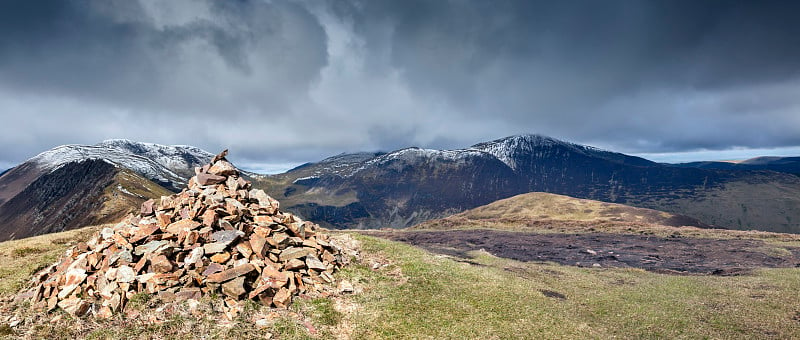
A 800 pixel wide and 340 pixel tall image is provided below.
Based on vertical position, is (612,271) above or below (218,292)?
below

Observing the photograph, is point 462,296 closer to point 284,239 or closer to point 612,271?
point 284,239

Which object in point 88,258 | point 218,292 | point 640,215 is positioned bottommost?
point 640,215

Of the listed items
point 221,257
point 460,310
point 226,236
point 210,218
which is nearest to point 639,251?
point 460,310

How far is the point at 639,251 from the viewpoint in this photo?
5428cm

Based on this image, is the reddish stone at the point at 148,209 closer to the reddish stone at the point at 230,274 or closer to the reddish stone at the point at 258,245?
the reddish stone at the point at 258,245

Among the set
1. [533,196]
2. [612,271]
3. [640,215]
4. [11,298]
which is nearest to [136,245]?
[11,298]

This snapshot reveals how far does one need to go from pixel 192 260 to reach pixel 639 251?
61.3 meters

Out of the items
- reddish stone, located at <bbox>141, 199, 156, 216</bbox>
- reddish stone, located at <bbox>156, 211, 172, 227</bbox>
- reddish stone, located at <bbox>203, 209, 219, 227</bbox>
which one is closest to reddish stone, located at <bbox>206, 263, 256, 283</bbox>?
reddish stone, located at <bbox>203, 209, 219, 227</bbox>

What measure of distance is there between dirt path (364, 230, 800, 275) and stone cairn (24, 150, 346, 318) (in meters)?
26.9

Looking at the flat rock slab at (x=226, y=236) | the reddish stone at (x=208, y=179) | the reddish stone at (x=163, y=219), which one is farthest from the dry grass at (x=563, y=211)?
the reddish stone at (x=163, y=219)

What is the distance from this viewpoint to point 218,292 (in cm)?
2020

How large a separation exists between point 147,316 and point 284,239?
345 inches

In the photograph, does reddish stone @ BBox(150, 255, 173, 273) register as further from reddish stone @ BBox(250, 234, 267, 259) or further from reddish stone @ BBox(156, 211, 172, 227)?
reddish stone @ BBox(250, 234, 267, 259)

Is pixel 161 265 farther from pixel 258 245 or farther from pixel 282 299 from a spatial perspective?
pixel 282 299
